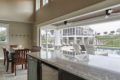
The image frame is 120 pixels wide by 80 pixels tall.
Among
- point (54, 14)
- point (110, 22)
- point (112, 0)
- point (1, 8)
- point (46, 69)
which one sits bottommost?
point (46, 69)

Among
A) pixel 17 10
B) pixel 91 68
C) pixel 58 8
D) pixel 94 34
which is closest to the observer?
pixel 91 68

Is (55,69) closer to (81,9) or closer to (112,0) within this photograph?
(112,0)

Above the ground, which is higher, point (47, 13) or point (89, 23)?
point (47, 13)

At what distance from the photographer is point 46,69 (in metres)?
1.59

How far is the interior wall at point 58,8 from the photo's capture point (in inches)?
130

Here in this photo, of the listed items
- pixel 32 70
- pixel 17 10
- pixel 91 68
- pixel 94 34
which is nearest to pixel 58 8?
pixel 94 34

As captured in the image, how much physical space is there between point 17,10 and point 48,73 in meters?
6.23

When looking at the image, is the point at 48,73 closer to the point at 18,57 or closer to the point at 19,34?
the point at 18,57

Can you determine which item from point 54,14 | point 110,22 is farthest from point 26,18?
point 110,22

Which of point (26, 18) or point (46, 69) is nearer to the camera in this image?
point (46, 69)

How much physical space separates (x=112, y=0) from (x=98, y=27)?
2181mm

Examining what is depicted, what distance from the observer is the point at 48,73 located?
1.55 m

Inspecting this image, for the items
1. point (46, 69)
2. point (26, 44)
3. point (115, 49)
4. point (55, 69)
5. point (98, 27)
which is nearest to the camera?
point (55, 69)

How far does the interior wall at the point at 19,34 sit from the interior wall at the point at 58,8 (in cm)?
120
